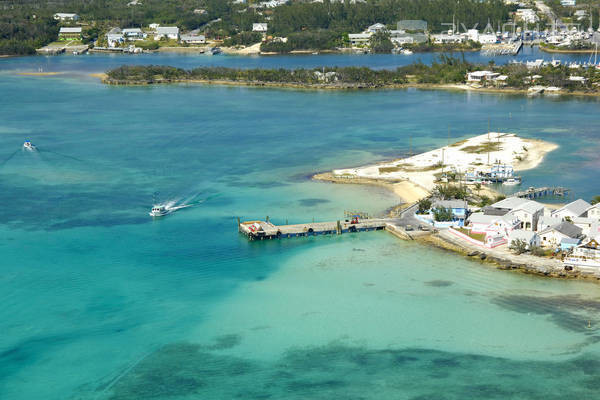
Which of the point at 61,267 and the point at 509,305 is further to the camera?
the point at 61,267

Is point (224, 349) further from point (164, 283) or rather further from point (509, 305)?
point (509, 305)

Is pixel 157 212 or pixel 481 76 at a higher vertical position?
pixel 481 76

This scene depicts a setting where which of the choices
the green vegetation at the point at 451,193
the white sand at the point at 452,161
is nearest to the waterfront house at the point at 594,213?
the green vegetation at the point at 451,193

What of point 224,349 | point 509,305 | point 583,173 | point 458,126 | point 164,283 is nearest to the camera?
point 224,349

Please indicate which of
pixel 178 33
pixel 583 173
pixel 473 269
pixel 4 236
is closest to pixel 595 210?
pixel 473 269

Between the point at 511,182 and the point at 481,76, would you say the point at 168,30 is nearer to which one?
the point at 481,76

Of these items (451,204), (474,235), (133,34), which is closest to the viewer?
(474,235)

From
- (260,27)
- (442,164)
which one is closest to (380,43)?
(260,27)

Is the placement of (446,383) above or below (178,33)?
below

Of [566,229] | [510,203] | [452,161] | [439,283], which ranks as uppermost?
[452,161]
